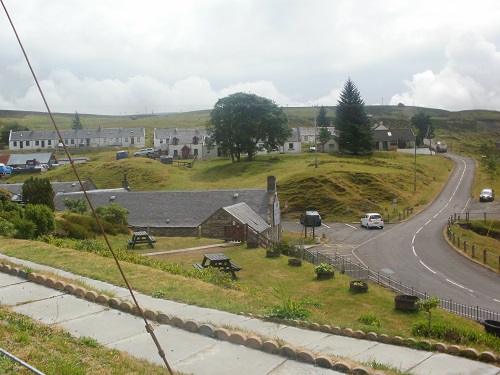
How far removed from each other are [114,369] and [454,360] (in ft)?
18.8

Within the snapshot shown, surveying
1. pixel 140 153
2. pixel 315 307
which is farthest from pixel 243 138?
pixel 315 307

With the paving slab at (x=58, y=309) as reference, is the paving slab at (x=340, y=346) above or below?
below

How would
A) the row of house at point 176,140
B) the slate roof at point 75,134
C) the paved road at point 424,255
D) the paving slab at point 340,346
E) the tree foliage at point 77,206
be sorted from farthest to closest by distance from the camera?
the slate roof at point 75,134, the row of house at point 176,140, the tree foliage at point 77,206, the paved road at point 424,255, the paving slab at point 340,346

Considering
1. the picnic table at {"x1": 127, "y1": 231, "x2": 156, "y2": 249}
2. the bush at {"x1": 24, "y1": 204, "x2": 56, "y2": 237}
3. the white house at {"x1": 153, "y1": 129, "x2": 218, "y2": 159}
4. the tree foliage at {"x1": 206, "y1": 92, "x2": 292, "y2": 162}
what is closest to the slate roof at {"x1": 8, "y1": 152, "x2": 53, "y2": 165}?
the white house at {"x1": 153, "y1": 129, "x2": 218, "y2": 159}

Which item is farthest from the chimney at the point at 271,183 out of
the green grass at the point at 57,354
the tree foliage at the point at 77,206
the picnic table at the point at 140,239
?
the green grass at the point at 57,354

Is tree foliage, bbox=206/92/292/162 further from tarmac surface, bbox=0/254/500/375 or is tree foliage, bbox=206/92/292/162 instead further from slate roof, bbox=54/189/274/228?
tarmac surface, bbox=0/254/500/375

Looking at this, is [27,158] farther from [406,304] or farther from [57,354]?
[57,354]

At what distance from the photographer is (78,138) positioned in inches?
4476

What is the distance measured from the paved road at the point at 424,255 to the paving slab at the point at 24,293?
16990 millimetres

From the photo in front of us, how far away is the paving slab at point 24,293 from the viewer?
11.2 meters

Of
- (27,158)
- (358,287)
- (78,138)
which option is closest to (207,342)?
(358,287)

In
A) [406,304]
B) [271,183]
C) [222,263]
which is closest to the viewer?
[406,304]

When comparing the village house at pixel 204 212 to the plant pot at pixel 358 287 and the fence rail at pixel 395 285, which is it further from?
the plant pot at pixel 358 287

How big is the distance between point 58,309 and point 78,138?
4322 inches
